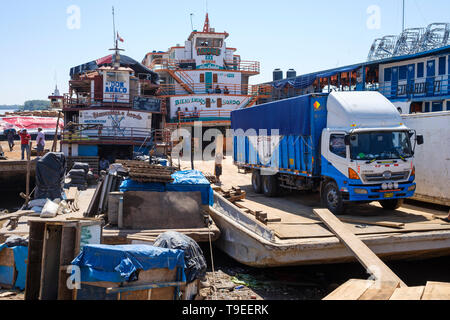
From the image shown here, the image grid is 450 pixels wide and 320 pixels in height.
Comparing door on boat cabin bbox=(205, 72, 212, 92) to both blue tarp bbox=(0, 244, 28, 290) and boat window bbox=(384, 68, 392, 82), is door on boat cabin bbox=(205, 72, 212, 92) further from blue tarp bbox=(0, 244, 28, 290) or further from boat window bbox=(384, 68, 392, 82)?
blue tarp bbox=(0, 244, 28, 290)

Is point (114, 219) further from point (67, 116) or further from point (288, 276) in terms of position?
point (67, 116)

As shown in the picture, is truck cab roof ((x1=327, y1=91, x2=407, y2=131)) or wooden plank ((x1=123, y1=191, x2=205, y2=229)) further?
truck cab roof ((x1=327, y1=91, x2=407, y2=131))

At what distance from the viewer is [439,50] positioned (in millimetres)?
27453

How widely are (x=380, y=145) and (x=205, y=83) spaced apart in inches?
1182

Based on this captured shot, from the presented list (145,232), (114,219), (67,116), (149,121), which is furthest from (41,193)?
(67,116)

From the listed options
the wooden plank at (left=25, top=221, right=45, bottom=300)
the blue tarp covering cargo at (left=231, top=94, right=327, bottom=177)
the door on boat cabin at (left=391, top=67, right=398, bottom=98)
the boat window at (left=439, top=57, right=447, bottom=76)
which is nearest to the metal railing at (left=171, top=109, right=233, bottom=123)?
the door on boat cabin at (left=391, top=67, right=398, bottom=98)

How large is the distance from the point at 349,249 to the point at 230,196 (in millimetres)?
5774

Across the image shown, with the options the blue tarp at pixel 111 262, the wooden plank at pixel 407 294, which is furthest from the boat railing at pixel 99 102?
the wooden plank at pixel 407 294

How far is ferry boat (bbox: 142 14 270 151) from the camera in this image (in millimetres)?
37438

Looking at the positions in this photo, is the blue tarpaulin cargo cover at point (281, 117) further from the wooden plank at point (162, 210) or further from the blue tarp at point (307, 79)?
the blue tarp at point (307, 79)

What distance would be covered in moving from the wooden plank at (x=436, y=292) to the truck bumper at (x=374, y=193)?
4.36 meters

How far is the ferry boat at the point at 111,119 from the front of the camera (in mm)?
26062

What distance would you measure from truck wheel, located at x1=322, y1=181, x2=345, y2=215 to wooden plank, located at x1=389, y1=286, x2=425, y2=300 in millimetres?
4709

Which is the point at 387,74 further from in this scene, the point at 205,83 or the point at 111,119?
the point at 111,119
